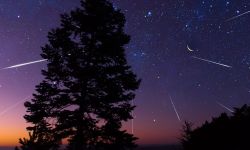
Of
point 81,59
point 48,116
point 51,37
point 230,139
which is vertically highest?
point 51,37

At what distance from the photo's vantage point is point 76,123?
18.1 meters

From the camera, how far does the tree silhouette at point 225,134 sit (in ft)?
42.3

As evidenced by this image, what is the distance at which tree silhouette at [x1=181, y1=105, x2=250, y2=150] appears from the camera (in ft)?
42.3

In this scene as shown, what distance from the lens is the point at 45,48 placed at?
19688 millimetres

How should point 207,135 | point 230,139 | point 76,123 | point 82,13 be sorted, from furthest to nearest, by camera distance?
point 82,13
point 76,123
point 207,135
point 230,139

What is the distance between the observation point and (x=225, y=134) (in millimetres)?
13375

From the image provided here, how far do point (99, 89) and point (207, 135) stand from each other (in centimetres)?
759

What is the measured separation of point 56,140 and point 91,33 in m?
7.04

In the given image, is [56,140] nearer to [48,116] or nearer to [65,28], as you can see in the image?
[48,116]

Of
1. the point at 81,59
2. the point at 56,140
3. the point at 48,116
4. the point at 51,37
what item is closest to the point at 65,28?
the point at 51,37

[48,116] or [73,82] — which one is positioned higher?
[73,82]

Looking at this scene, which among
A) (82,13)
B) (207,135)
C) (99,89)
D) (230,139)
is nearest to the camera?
(230,139)

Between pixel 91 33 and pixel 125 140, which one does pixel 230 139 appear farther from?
pixel 91 33

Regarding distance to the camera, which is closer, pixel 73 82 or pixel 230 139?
pixel 230 139
